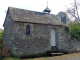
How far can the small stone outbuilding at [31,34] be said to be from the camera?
11383mm

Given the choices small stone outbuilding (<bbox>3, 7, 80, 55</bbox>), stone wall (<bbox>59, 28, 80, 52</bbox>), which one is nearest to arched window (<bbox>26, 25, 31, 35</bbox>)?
small stone outbuilding (<bbox>3, 7, 80, 55</bbox>)

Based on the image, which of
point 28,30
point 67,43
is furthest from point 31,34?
point 67,43

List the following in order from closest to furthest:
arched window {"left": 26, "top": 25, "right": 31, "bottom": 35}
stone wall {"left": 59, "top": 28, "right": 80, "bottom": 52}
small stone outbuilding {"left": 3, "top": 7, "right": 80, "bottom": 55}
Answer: small stone outbuilding {"left": 3, "top": 7, "right": 80, "bottom": 55} → arched window {"left": 26, "top": 25, "right": 31, "bottom": 35} → stone wall {"left": 59, "top": 28, "right": 80, "bottom": 52}

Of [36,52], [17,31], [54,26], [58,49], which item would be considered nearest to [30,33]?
[17,31]

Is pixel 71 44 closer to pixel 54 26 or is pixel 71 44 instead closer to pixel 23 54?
pixel 54 26

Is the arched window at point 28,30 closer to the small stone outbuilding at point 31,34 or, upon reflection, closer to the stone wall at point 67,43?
the small stone outbuilding at point 31,34

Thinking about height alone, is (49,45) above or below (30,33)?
below

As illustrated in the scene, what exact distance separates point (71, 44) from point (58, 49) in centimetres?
264

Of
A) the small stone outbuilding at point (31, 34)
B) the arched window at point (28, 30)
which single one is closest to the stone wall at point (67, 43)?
the small stone outbuilding at point (31, 34)

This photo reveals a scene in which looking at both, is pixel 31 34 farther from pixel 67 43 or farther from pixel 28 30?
pixel 67 43

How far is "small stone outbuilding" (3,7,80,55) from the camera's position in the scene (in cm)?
1138

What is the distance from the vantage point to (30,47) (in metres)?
12.0

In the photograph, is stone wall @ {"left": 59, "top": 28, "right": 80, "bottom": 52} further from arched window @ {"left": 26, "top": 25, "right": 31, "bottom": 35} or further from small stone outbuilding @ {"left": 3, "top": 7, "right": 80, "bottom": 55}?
arched window @ {"left": 26, "top": 25, "right": 31, "bottom": 35}

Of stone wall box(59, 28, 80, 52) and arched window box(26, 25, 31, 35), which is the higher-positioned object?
arched window box(26, 25, 31, 35)
